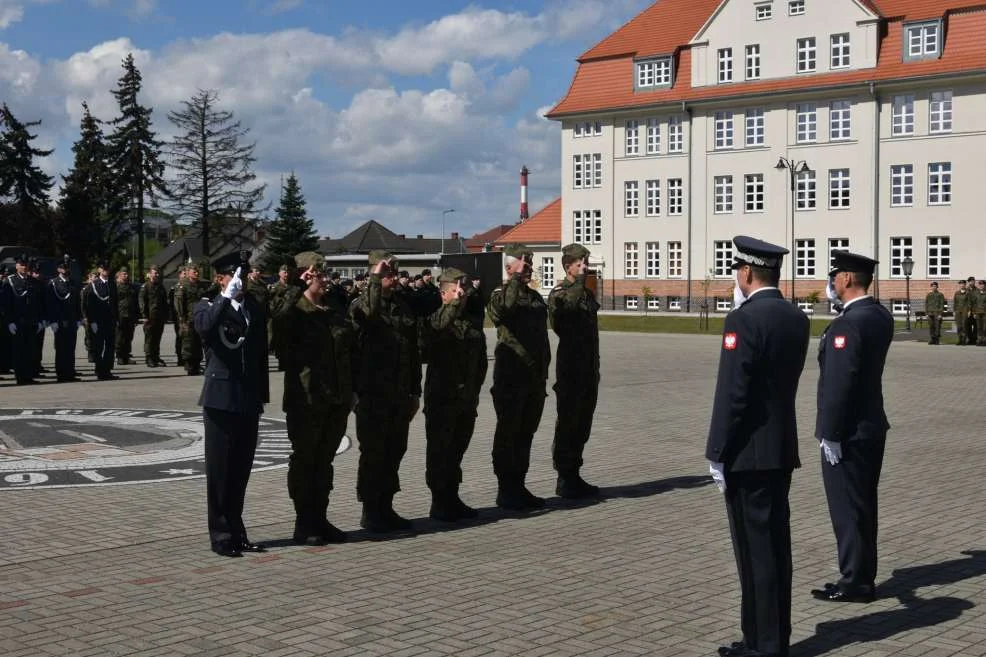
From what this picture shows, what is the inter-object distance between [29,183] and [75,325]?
61174 mm

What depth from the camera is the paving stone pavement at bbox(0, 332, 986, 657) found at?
6133 mm

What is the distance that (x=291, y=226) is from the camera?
3049 inches

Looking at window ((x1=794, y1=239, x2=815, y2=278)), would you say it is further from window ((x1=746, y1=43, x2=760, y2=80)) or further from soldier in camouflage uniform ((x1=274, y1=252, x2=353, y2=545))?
soldier in camouflage uniform ((x1=274, y1=252, x2=353, y2=545))

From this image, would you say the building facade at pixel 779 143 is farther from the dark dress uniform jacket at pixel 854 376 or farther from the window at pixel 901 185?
the dark dress uniform jacket at pixel 854 376

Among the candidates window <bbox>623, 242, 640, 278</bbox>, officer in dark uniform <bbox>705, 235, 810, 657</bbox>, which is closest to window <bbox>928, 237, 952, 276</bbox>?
window <bbox>623, 242, 640, 278</bbox>

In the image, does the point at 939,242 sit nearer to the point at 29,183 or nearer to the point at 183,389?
the point at 183,389

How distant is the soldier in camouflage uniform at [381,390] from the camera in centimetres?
Answer: 866

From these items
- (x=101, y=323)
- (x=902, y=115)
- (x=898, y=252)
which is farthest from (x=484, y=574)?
(x=902, y=115)

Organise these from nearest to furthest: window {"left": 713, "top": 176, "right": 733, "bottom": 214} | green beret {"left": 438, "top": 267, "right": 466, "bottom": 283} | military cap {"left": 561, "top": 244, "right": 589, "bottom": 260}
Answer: green beret {"left": 438, "top": 267, "right": 466, "bottom": 283}
military cap {"left": 561, "top": 244, "right": 589, "bottom": 260}
window {"left": 713, "top": 176, "right": 733, "bottom": 214}

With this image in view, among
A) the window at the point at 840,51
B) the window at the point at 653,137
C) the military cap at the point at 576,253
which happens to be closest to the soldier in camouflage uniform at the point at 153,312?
the military cap at the point at 576,253

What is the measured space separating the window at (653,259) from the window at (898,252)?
43.5ft

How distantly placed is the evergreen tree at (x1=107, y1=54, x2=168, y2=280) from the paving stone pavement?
69320 millimetres

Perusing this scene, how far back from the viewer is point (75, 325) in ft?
73.0

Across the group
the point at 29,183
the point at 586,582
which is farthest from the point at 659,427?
the point at 29,183
